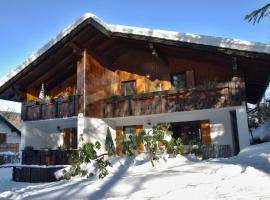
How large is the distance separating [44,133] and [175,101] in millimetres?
8973

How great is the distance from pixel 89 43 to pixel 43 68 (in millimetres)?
3147

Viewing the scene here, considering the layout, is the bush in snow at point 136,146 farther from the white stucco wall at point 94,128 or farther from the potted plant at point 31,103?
the potted plant at point 31,103

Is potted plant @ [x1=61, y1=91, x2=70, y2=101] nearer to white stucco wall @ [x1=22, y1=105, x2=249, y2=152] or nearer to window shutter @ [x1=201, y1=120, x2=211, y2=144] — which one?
white stucco wall @ [x1=22, y1=105, x2=249, y2=152]

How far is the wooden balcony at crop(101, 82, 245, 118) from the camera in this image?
40.4 feet

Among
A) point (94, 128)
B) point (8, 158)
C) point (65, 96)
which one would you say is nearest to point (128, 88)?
point (94, 128)

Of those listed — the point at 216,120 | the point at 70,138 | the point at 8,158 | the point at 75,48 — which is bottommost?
the point at 8,158

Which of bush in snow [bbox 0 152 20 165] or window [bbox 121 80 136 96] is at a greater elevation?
window [bbox 121 80 136 96]

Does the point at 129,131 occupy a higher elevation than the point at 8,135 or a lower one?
lower

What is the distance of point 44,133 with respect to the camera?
1780 cm

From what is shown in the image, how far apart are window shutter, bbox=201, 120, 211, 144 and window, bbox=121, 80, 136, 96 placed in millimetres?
4118

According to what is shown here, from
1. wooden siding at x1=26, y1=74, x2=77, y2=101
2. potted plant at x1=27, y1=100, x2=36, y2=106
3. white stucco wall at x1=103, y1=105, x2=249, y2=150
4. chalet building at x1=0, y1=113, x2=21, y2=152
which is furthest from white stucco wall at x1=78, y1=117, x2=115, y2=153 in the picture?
chalet building at x1=0, y1=113, x2=21, y2=152

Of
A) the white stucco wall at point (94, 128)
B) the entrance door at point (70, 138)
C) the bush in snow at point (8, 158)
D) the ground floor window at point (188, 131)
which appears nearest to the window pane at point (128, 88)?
the white stucco wall at point (94, 128)

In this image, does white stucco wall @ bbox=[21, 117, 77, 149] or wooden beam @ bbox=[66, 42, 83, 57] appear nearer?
wooden beam @ bbox=[66, 42, 83, 57]

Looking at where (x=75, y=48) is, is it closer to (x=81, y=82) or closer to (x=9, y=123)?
(x=81, y=82)
